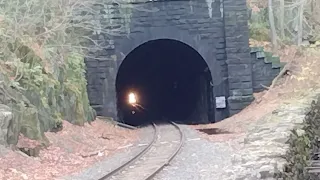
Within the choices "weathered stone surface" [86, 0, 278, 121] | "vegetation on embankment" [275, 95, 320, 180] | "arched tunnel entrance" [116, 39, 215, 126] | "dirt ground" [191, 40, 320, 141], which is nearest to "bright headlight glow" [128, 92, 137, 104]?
"arched tunnel entrance" [116, 39, 215, 126]

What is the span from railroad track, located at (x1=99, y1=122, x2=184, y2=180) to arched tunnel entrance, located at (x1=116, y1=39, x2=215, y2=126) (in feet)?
30.9

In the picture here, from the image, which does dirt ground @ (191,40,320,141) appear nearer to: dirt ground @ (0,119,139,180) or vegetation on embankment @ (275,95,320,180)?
dirt ground @ (0,119,139,180)

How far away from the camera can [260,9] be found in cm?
2766

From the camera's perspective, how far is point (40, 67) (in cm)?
1535

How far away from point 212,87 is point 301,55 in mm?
3675

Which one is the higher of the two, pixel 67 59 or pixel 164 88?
pixel 67 59

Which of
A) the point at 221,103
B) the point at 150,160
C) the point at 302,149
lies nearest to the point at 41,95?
the point at 150,160

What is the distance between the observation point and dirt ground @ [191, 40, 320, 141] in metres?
18.7

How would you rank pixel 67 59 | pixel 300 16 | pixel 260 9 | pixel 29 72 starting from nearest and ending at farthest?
pixel 29 72 < pixel 67 59 < pixel 300 16 < pixel 260 9

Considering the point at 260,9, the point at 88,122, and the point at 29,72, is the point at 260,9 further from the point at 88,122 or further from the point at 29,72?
the point at 29,72

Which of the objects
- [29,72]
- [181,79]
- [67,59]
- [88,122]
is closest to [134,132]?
[88,122]

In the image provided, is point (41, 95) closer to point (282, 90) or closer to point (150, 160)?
point (150, 160)

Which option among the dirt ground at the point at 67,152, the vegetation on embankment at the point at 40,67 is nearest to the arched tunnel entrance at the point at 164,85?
the vegetation on embankment at the point at 40,67

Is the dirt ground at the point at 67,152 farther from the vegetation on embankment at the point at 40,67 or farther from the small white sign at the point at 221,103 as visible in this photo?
the small white sign at the point at 221,103
